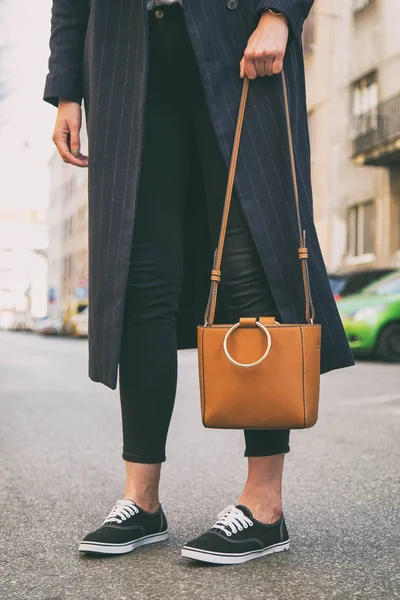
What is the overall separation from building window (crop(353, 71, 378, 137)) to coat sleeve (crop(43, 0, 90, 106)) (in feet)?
59.6

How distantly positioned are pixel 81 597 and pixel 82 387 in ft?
17.7

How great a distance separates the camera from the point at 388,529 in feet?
7.05

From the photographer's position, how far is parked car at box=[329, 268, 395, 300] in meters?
11.7

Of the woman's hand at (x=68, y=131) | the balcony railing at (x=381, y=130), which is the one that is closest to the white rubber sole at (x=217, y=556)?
the woman's hand at (x=68, y=131)

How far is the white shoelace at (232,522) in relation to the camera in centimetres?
189

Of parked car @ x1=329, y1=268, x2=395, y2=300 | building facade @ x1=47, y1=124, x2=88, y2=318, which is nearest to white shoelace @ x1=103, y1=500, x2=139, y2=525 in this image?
parked car @ x1=329, y1=268, x2=395, y2=300

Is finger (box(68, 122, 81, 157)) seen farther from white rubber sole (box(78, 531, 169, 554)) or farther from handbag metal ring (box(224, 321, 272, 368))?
white rubber sole (box(78, 531, 169, 554))

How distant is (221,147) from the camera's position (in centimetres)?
193

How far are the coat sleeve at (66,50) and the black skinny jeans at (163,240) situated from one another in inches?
9.6

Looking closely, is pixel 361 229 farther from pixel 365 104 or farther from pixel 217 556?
pixel 217 556

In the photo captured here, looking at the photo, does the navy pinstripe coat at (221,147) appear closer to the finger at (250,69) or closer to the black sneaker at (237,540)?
the finger at (250,69)

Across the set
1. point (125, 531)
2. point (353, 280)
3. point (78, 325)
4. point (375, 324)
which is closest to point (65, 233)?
point (78, 325)

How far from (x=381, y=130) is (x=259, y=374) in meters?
18.1

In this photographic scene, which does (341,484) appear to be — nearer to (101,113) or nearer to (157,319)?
(157,319)
